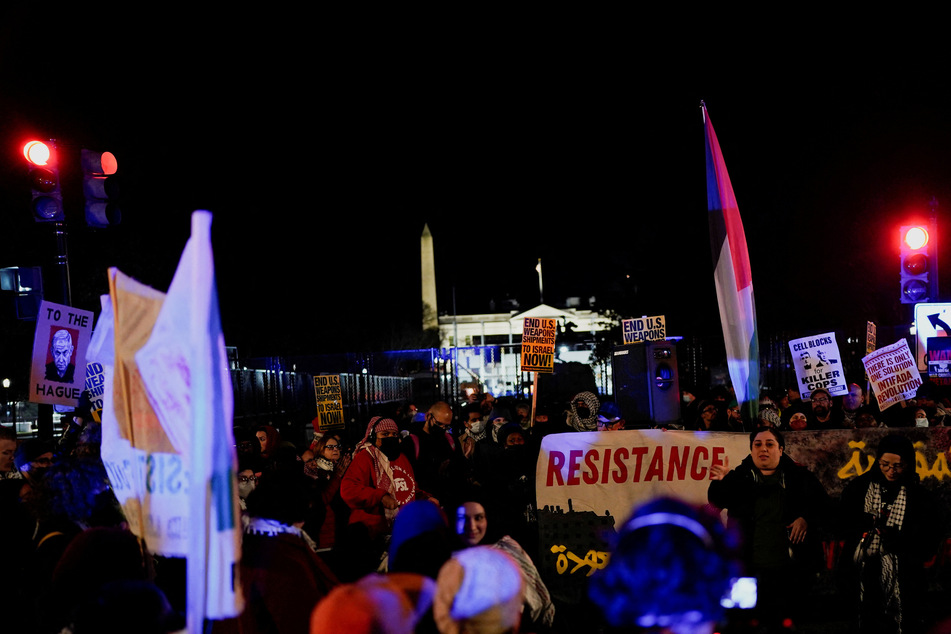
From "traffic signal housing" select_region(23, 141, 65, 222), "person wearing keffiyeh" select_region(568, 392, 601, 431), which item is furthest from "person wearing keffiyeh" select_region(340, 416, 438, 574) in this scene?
"traffic signal housing" select_region(23, 141, 65, 222)

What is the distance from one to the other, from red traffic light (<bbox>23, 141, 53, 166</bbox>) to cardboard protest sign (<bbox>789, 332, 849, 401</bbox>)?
430 inches

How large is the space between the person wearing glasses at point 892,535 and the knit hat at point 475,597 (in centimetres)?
372

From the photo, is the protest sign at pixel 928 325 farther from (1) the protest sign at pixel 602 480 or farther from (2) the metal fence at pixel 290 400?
(2) the metal fence at pixel 290 400

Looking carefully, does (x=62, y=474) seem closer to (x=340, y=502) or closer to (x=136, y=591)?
(x=136, y=591)

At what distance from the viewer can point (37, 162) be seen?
27.0ft

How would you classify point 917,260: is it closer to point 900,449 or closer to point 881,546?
point 900,449

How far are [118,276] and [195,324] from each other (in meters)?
0.96

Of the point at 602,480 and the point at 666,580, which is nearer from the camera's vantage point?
the point at 666,580

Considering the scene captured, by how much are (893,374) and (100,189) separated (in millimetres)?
10514

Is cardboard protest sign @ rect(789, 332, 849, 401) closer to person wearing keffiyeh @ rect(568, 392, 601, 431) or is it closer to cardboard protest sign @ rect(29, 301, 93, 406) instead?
person wearing keffiyeh @ rect(568, 392, 601, 431)

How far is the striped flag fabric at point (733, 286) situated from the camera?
6297 mm

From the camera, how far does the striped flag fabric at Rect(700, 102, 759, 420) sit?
20.7 feet

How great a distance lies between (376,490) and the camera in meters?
6.62

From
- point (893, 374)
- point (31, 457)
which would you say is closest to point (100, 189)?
Answer: point (31, 457)
